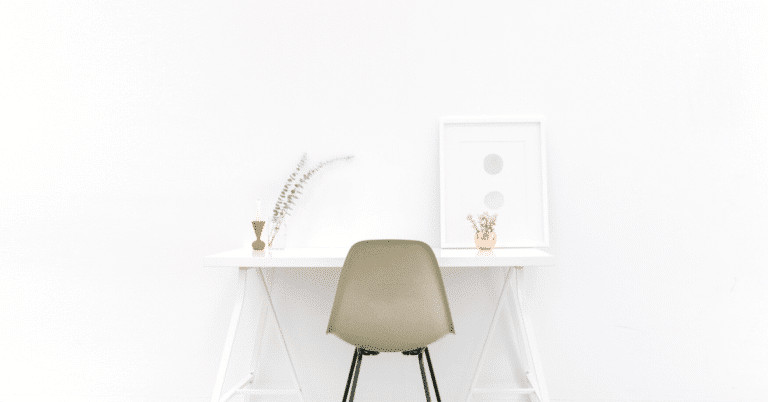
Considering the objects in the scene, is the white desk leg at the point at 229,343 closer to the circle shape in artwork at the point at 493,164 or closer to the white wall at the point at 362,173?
the white wall at the point at 362,173

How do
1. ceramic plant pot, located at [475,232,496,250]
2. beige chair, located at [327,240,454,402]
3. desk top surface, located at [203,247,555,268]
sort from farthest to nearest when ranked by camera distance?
ceramic plant pot, located at [475,232,496,250] → desk top surface, located at [203,247,555,268] → beige chair, located at [327,240,454,402]

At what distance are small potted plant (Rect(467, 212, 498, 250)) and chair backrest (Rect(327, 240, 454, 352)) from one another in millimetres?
428

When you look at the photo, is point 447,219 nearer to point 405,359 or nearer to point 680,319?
point 405,359

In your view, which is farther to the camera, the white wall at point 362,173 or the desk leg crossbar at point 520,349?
the white wall at point 362,173

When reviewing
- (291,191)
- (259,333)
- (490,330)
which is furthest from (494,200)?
(259,333)

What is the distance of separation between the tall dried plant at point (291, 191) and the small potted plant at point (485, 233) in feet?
2.42

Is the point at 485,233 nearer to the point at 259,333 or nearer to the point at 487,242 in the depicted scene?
the point at 487,242

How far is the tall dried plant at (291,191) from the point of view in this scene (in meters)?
2.31

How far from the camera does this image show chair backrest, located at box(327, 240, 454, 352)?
5.82 feet

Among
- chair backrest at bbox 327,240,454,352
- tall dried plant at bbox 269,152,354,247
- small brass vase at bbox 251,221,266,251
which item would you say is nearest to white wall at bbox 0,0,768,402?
tall dried plant at bbox 269,152,354,247

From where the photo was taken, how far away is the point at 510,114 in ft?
7.92

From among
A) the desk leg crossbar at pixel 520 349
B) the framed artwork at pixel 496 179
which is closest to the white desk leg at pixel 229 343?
the framed artwork at pixel 496 179

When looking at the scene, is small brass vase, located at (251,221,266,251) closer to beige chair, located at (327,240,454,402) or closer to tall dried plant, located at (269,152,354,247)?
tall dried plant, located at (269,152,354,247)

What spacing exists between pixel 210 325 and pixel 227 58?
1.40m
